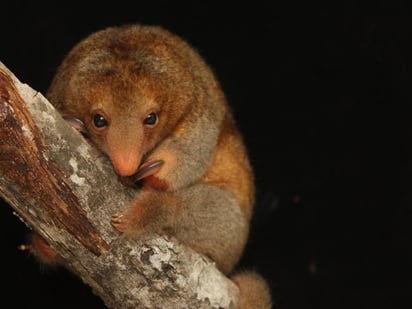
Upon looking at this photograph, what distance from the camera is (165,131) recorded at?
4273mm

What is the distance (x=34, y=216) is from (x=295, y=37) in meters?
2.93

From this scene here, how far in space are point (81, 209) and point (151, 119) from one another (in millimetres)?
641

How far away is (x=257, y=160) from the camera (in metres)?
6.16

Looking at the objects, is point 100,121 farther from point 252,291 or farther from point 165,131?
point 252,291

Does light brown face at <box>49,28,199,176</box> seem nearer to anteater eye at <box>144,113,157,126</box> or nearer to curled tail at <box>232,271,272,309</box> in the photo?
anteater eye at <box>144,113,157,126</box>

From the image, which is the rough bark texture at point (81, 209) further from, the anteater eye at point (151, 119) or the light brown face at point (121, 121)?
the anteater eye at point (151, 119)

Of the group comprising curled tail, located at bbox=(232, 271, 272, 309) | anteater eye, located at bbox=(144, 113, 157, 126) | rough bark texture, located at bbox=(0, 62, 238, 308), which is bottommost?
curled tail, located at bbox=(232, 271, 272, 309)

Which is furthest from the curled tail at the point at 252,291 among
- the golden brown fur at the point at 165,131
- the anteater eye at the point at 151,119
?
the anteater eye at the point at 151,119

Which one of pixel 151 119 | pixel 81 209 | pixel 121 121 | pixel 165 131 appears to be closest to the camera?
pixel 81 209

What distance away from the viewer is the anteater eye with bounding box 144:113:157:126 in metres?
4.07

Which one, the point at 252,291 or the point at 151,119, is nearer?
the point at 151,119

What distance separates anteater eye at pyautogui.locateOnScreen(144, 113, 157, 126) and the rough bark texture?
0.31 metres

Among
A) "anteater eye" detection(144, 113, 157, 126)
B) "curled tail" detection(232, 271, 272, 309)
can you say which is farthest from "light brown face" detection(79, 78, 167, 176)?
"curled tail" detection(232, 271, 272, 309)

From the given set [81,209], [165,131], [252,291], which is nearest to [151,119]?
[165,131]
